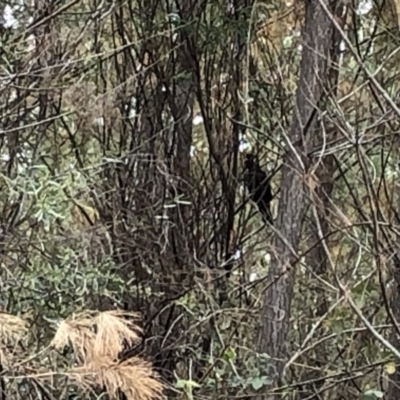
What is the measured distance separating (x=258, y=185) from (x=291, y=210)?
72 centimetres

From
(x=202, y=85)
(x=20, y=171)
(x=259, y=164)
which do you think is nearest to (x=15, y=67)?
(x=20, y=171)

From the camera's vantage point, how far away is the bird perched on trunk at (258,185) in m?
3.55

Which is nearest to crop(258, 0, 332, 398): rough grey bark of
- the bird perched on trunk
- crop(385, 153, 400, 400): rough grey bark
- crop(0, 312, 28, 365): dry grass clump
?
crop(385, 153, 400, 400): rough grey bark

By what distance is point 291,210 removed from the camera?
286cm

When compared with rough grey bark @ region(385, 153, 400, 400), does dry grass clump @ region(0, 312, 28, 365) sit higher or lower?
higher

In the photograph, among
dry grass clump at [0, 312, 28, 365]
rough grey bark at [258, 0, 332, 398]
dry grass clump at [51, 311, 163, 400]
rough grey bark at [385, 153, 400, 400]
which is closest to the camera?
dry grass clump at [51, 311, 163, 400]

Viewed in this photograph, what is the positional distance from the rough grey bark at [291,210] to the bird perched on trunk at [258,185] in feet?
2.15

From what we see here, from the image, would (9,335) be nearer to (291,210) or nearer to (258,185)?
(291,210)

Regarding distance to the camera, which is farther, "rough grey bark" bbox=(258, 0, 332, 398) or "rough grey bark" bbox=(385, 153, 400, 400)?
"rough grey bark" bbox=(385, 153, 400, 400)

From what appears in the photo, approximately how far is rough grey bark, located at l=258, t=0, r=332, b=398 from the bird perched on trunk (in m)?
0.66

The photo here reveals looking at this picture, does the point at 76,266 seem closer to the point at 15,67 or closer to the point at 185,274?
the point at 185,274

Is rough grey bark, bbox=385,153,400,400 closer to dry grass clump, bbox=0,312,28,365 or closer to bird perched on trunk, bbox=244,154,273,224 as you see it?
bird perched on trunk, bbox=244,154,273,224

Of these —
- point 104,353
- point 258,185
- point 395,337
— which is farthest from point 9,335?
point 258,185

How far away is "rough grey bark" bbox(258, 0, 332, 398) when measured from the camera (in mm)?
2820
